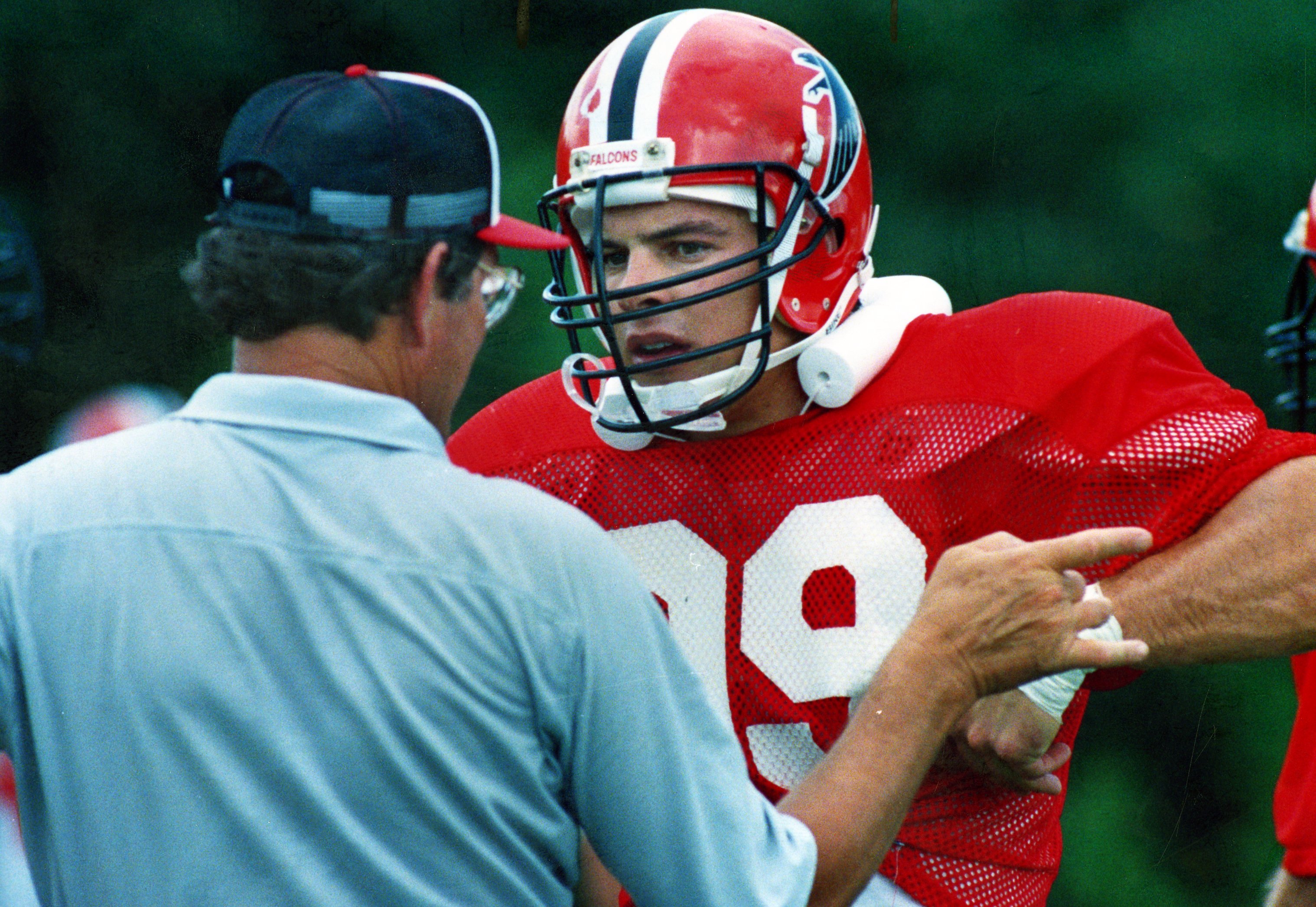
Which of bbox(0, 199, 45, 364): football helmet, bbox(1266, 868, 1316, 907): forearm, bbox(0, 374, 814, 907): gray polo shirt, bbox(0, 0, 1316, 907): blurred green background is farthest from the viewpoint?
bbox(0, 199, 45, 364): football helmet

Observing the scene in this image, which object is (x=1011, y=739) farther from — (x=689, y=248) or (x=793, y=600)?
(x=689, y=248)

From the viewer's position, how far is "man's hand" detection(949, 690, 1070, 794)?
158cm

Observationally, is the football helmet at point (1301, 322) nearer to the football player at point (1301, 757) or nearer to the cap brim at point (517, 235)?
the football player at point (1301, 757)

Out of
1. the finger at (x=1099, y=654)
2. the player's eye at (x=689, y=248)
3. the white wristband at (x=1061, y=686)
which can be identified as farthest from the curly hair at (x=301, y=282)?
the white wristband at (x=1061, y=686)

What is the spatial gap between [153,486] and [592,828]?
1.42ft

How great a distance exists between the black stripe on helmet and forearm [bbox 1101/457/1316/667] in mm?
784

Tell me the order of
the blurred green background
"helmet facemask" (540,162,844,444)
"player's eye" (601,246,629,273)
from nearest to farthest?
"helmet facemask" (540,162,844,444) < "player's eye" (601,246,629,273) < the blurred green background

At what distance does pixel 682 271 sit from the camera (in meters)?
1.75

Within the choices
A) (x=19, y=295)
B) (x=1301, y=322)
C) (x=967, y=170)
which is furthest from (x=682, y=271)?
(x=19, y=295)

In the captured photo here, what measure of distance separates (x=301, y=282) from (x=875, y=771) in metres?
0.63

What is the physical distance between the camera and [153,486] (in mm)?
1114

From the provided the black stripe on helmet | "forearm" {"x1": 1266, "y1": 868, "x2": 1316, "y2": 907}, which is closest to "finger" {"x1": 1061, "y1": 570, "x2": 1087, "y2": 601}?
the black stripe on helmet

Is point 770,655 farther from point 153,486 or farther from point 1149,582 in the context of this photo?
point 153,486

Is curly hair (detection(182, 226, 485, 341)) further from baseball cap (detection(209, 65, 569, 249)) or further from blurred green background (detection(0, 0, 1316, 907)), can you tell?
blurred green background (detection(0, 0, 1316, 907))
